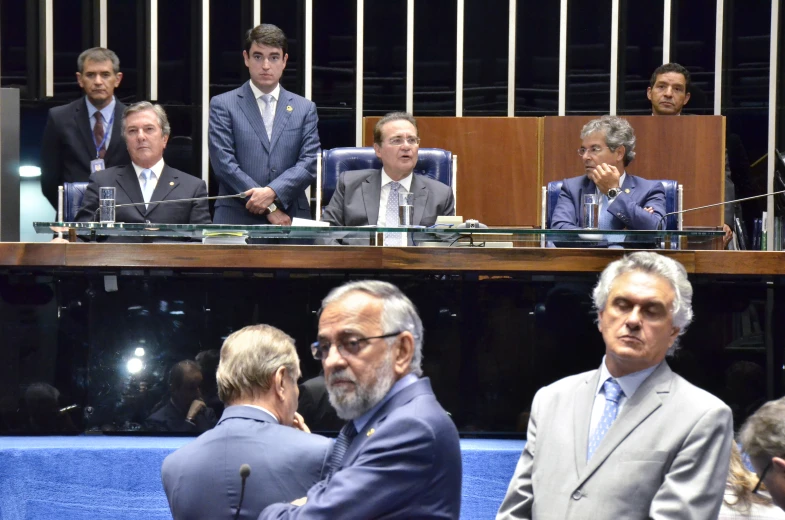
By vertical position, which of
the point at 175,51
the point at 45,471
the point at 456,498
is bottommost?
the point at 45,471

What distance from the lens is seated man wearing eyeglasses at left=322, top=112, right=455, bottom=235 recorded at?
4918mm

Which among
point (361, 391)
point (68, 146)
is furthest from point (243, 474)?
point (68, 146)

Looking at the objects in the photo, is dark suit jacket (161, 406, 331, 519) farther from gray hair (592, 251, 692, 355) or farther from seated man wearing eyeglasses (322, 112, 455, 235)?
seated man wearing eyeglasses (322, 112, 455, 235)

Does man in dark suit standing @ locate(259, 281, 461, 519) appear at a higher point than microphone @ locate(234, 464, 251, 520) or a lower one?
higher

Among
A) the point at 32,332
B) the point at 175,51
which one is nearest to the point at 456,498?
the point at 32,332

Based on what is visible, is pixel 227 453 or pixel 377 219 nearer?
pixel 227 453

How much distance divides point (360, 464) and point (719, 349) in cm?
193

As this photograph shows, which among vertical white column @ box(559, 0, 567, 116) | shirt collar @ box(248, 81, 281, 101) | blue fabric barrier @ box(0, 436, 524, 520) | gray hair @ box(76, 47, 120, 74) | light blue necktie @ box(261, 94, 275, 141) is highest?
vertical white column @ box(559, 0, 567, 116)

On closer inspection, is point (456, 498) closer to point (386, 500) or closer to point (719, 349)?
point (386, 500)

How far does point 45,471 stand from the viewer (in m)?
3.67

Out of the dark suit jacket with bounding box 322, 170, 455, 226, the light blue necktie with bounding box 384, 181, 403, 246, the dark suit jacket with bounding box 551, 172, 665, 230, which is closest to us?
the dark suit jacket with bounding box 551, 172, 665, 230

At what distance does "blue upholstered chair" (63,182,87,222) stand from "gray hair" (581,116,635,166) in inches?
90.4

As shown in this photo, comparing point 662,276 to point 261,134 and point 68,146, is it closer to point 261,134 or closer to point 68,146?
point 261,134

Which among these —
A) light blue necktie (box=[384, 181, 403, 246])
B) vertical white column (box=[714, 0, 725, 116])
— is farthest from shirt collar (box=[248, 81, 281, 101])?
vertical white column (box=[714, 0, 725, 116])
